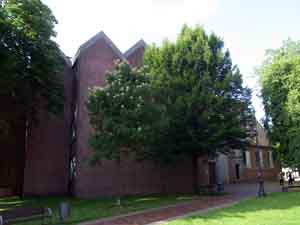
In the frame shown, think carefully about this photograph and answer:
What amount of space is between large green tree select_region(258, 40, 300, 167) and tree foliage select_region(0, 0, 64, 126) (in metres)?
17.0

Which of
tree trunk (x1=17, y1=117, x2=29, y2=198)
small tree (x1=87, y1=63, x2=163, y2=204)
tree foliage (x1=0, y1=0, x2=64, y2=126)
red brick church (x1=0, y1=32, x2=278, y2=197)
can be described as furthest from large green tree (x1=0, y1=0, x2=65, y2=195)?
small tree (x1=87, y1=63, x2=163, y2=204)

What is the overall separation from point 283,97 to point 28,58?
19401 millimetres

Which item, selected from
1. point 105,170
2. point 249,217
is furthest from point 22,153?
point 249,217

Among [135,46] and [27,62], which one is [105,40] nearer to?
[135,46]

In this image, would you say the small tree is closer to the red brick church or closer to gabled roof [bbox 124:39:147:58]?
the red brick church

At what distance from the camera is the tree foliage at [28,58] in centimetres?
1941

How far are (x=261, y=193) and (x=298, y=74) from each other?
9.20m

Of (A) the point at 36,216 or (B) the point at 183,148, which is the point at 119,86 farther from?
(A) the point at 36,216

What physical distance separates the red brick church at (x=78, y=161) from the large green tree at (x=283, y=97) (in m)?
7.50

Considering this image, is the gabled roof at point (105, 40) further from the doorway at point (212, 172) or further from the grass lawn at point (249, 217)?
the grass lawn at point (249, 217)

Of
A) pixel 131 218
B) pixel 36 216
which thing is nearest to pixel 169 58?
pixel 131 218

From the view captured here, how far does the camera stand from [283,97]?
78.6ft

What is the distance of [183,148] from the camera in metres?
22.1

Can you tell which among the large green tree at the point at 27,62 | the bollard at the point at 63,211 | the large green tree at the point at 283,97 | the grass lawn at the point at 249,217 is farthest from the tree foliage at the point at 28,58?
the large green tree at the point at 283,97
